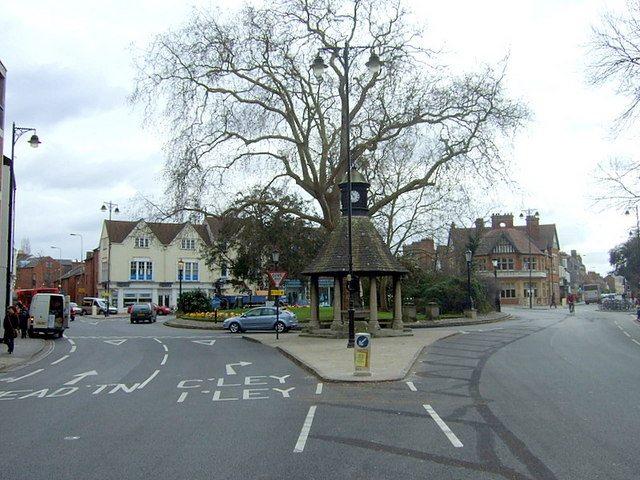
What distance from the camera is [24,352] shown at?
26.0 metres

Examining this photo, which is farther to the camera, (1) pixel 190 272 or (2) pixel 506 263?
(2) pixel 506 263

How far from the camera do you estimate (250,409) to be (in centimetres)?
1148

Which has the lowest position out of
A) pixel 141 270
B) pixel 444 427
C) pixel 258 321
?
pixel 444 427

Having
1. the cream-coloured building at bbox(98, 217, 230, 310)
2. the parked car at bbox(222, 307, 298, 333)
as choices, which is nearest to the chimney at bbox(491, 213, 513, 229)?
the cream-coloured building at bbox(98, 217, 230, 310)

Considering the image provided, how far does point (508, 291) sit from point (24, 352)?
77965 millimetres

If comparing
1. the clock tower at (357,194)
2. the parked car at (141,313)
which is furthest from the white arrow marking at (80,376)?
the parked car at (141,313)

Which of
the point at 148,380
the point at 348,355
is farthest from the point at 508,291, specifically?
the point at 148,380

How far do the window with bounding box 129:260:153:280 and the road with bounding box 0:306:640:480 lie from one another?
201ft

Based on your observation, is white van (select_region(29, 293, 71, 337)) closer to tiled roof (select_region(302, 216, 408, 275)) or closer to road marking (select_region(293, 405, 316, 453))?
tiled roof (select_region(302, 216, 408, 275))

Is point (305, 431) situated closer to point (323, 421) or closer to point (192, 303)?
point (323, 421)

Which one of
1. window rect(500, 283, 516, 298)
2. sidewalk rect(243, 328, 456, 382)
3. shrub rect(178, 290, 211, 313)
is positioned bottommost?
sidewalk rect(243, 328, 456, 382)

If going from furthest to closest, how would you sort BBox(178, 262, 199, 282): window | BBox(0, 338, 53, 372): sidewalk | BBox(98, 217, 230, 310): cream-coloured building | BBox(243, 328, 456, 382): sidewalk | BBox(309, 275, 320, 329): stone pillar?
1. BBox(178, 262, 199, 282): window
2. BBox(98, 217, 230, 310): cream-coloured building
3. BBox(309, 275, 320, 329): stone pillar
4. BBox(0, 338, 53, 372): sidewalk
5. BBox(243, 328, 456, 382): sidewalk

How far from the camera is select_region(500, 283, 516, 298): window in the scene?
9300 centimetres

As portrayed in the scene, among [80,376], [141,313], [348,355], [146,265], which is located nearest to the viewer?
[80,376]
